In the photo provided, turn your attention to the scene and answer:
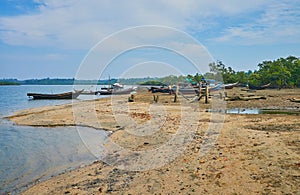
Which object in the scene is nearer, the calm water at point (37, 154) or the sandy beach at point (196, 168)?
the sandy beach at point (196, 168)

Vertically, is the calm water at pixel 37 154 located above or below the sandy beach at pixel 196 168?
below

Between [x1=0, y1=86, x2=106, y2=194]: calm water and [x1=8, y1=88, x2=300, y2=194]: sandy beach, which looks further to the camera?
[x1=0, y1=86, x2=106, y2=194]: calm water

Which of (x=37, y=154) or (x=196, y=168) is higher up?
(x=196, y=168)

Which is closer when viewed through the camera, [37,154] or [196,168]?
[196,168]

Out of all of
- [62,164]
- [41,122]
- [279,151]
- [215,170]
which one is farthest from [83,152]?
[41,122]

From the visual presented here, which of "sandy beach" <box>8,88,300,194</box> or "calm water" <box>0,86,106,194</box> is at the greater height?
"sandy beach" <box>8,88,300,194</box>

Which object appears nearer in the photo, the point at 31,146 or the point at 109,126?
the point at 31,146

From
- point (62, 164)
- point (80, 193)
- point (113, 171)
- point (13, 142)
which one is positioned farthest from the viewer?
point (13, 142)

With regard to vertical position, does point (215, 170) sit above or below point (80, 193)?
above

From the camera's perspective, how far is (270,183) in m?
5.14

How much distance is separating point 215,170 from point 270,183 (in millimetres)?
1382

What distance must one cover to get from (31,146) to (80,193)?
6682mm

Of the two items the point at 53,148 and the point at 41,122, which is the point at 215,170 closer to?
the point at 53,148

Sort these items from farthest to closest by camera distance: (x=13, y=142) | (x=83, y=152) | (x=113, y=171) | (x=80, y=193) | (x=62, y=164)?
(x=13, y=142)
(x=83, y=152)
(x=62, y=164)
(x=113, y=171)
(x=80, y=193)
